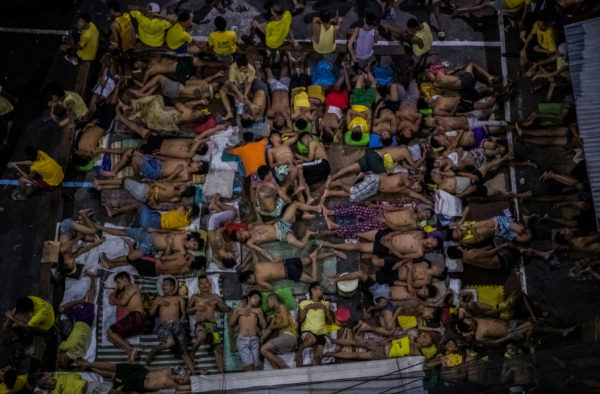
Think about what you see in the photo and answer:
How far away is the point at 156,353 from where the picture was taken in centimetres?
955

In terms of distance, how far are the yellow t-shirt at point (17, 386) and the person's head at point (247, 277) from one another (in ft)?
10.9

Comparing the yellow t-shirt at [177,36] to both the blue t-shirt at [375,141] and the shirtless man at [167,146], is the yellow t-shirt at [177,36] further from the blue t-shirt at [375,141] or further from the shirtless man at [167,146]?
the blue t-shirt at [375,141]

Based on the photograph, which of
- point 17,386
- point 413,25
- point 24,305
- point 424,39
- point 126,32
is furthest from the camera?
point 424,39

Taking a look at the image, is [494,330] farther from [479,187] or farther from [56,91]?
[56,91]

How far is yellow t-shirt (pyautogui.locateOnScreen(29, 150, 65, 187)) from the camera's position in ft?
32.7

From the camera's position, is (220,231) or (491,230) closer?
(220,231)

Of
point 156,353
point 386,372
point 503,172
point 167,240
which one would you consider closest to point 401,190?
point 503,172

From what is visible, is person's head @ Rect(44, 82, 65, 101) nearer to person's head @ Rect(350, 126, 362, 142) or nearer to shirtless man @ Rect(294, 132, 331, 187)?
shirtless man @ Rect(294, 132, 331, 187)

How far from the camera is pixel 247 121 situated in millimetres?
10969

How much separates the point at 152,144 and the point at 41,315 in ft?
10.6

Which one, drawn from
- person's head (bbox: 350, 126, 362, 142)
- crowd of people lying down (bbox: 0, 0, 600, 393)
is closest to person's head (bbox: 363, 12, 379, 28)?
crowd of people lying down (bbox: 0, 0, 600, 393)

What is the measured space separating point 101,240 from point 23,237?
133 cm

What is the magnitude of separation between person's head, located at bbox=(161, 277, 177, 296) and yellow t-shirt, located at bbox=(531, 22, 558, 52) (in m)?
7.84

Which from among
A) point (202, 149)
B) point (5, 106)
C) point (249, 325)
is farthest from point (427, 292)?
point (5, 106)
